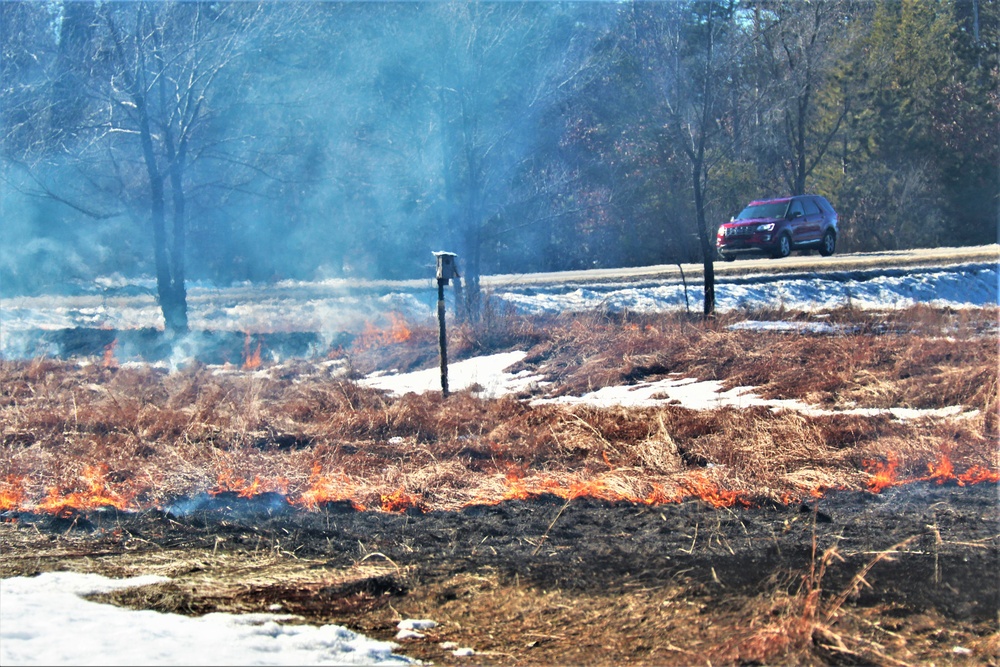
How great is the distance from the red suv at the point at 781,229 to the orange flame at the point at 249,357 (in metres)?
6.88

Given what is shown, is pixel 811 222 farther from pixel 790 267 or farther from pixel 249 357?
pixel 249 357

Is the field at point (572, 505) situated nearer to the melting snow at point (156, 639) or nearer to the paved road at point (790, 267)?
the melting snow at point (156, 639)

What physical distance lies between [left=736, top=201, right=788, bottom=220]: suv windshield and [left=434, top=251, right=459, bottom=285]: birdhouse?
511 centimetres

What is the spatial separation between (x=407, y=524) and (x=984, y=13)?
87.0ft

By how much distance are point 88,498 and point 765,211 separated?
1003 centimetres

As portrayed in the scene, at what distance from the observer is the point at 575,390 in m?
10.8

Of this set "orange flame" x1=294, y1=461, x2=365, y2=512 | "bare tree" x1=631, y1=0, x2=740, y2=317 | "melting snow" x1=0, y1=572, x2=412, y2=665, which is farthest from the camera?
"bare tree" x1=631, y1=0, x2=740, y2=317

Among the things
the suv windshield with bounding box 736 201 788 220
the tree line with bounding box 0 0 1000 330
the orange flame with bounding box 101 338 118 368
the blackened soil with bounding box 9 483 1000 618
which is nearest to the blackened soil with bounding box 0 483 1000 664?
the blackened soil with bounding box 9 483 1000 618

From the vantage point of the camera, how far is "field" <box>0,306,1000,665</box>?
14.2 feet

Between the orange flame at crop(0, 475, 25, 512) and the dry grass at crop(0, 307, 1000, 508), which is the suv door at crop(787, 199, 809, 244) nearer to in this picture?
the dry grass at crop(0, 307, 1000, 508)

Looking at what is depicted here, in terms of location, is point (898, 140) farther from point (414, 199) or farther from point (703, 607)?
point (703, 607)

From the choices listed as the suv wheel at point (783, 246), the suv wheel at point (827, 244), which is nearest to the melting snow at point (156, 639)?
the suv wheel at point (783, 246)

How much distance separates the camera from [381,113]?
15.6m

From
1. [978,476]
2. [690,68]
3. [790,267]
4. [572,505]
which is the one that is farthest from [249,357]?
[790,267]
